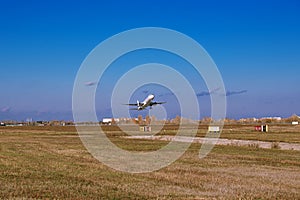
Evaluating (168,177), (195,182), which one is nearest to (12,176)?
(168,177)

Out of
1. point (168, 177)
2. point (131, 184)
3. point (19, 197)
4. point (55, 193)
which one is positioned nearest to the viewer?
point (19, 197)

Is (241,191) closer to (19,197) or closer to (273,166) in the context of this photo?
(19,197)

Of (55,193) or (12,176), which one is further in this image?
(12,176)

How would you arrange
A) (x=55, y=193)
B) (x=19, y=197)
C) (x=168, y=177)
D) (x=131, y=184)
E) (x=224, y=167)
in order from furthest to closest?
(x=224, y=167) < (x=168, y=177) < (x=131, y=184) < (x=55, y=193) < (x=19, y=197)

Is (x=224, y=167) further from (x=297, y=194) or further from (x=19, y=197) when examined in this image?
(x=19, y=197)

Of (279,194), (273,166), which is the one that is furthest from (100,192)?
(273,166)

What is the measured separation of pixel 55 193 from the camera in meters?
14.7

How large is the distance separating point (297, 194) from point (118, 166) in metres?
10.8

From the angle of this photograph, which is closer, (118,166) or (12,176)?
(12,176)

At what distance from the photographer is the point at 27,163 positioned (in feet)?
81.5

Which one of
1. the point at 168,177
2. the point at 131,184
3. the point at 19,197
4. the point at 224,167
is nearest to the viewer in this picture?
the point at 19,197

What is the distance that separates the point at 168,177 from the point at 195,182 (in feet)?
5.96

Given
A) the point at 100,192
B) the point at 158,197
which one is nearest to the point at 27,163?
the point at 100,192

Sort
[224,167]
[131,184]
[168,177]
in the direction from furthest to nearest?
[224,167]
[168,177]
[131,184]
